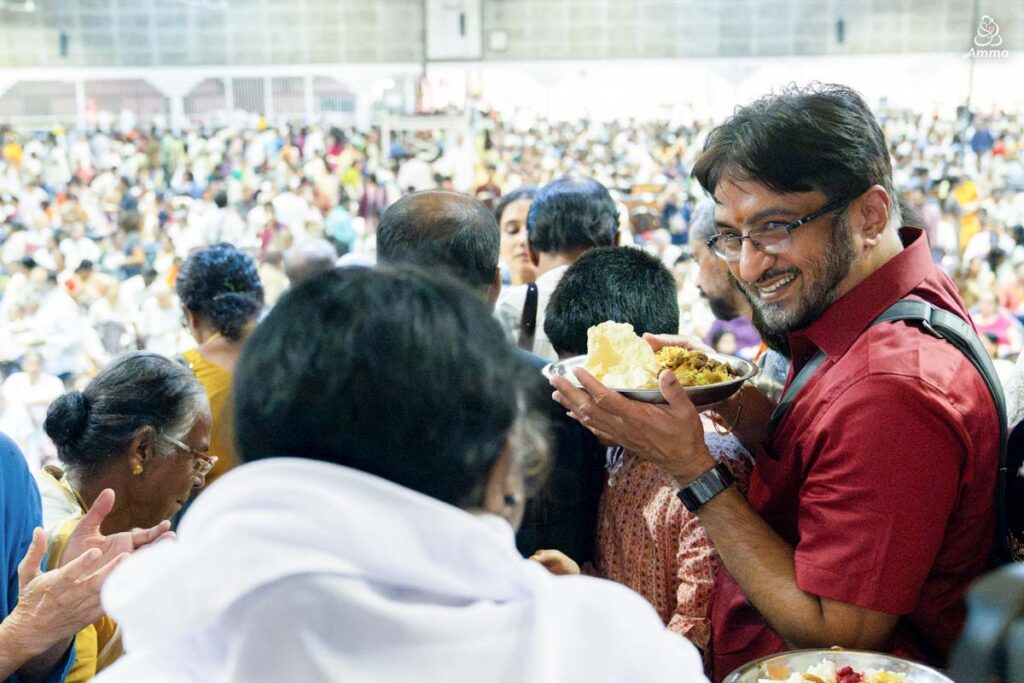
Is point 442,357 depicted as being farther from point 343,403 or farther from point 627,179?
point 627,179

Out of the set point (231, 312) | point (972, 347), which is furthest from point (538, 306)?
point (972, 347)

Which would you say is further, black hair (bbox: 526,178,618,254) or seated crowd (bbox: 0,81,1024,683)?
black hair (bbox: 526,178,618,254)

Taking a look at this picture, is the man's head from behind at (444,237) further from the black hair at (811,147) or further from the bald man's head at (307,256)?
A: the bald man's head at (307,256)

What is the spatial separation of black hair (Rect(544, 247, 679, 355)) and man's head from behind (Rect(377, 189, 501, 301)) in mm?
147

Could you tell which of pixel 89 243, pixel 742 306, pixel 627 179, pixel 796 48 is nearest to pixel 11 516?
pixel 742 306

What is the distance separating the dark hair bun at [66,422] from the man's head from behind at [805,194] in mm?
1099

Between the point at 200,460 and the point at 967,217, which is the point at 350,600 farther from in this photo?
the point at 967,217

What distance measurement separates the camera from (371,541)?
752 mm

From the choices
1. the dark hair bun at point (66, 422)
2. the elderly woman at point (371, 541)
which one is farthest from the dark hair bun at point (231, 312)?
the elderly woman at point (371, 541)

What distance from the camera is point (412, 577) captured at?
763mm

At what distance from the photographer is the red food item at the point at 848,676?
4.41 ft

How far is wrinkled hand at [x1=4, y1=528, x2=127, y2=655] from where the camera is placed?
141cm

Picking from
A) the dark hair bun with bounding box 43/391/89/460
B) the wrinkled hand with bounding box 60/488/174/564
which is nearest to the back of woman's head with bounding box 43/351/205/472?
the dark hair bun with bounding box 43/391/89/460

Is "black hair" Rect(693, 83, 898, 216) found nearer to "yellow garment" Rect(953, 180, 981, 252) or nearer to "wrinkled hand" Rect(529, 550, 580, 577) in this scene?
"wrinkled hand" Rect(529, 550, 580, 577)
